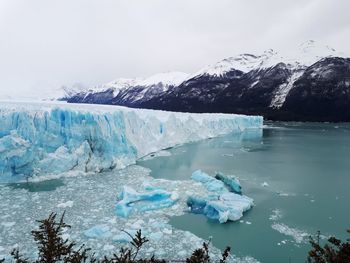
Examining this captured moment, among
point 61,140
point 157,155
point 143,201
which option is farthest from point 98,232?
point 157,155

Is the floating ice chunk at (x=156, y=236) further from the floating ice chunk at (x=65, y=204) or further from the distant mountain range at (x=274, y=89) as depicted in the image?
the distant mountain range at (x=274, y=89)

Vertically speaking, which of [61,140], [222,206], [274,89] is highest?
[274,89]

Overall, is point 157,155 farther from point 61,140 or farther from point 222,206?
point 222,206

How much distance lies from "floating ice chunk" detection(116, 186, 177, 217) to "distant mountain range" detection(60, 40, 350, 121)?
38476mm

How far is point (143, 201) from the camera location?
25.2 feet

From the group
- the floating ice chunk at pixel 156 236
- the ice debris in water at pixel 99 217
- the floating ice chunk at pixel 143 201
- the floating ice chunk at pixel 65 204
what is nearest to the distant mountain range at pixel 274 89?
the ice debris in water at pixel 99 217

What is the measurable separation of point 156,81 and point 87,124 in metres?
79.4

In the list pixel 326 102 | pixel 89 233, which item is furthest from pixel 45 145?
pixel 326 102

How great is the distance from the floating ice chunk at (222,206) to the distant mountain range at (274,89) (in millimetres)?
38222

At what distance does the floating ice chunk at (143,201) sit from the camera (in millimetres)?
7082

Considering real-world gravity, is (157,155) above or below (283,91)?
below

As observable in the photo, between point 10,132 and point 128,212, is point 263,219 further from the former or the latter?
point 10,132

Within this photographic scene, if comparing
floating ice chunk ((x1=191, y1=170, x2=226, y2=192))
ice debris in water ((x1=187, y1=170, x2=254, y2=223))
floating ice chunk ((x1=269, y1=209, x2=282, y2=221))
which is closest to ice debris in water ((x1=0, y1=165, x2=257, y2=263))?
floating ice chunk ((x1=191, y1=170, x2=226, y2=192))

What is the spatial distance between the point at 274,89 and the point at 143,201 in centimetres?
5174
